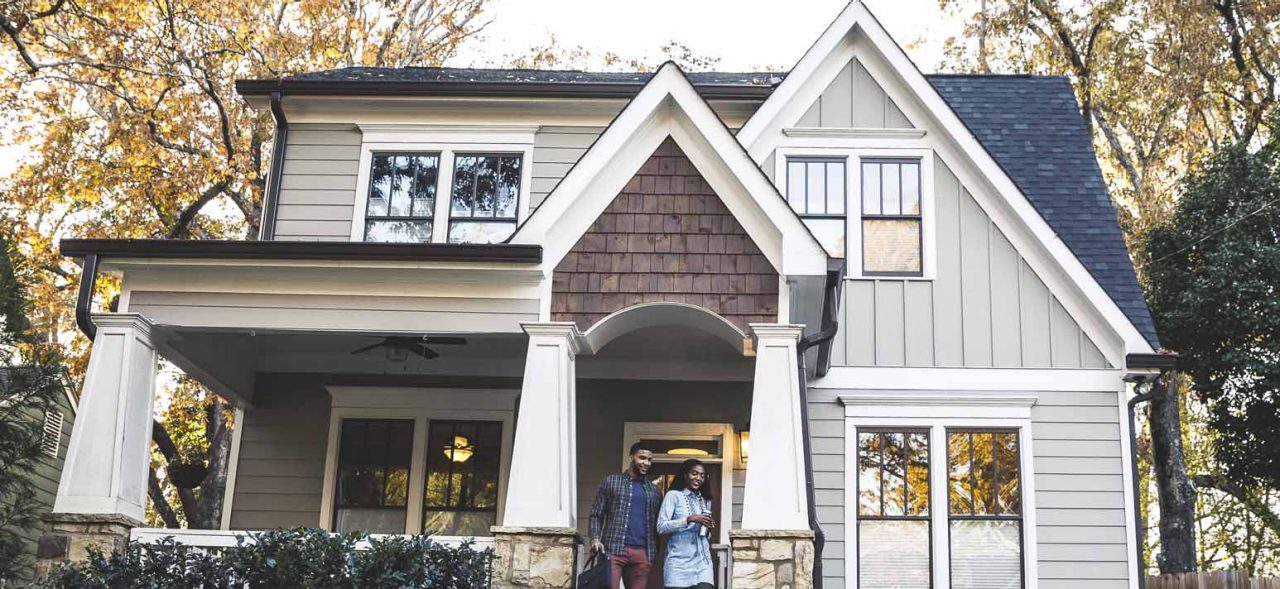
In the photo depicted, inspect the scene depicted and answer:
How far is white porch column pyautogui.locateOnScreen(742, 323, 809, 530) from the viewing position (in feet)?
25.3

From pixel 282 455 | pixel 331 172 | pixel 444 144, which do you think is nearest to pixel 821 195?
pixel 444 144

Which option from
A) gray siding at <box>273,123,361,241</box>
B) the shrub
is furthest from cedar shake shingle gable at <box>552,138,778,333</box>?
gray siding at <box>273,123,361,241</box>

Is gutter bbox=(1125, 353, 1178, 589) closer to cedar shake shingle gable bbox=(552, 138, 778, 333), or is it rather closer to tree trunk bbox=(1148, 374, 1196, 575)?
cedar shake shingle gable bbox=(552, 138, 778, 333)

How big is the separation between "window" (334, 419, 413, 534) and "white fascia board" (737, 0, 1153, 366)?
4.45 meters

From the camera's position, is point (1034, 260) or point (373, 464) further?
point (373, 464)

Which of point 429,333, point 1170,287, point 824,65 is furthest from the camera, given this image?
point 1170,287

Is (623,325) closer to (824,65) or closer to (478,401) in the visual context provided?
(478,401)

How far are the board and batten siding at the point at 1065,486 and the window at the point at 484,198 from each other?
142 inches

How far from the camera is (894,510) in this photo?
10.1m

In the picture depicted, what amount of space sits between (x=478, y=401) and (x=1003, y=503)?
4906 mm

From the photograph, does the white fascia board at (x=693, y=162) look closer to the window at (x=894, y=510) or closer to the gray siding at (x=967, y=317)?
the gray siding at (x=967, y=317)

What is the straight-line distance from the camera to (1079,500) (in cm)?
999

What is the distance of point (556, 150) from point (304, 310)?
4.00 metres

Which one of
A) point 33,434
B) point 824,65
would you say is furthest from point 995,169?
point 33,434
